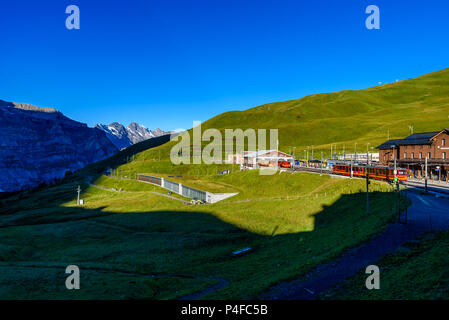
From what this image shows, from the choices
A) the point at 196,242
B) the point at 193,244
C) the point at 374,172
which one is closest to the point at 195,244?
the point at 193,244

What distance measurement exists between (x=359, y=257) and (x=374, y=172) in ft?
185

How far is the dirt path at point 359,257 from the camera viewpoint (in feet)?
62.1

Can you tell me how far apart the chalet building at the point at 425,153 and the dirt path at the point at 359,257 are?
4339 cm

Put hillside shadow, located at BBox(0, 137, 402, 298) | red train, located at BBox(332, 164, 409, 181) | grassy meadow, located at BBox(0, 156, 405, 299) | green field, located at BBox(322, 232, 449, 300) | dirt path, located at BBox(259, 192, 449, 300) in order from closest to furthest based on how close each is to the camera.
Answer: green field, located at BBox(322, 232, 449, 300) < dirt path, located at BBox(259, 192, 449, 300) < grassy meadow, located at BBox(0, 156, 405, 299) < hillside shadow, located at BBox(0, 137, 402, 298) < red train, located at BBox(332, 164, 409, 181)

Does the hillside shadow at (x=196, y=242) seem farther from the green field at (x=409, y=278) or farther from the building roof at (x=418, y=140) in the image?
the building roof at (x=418, y=140)

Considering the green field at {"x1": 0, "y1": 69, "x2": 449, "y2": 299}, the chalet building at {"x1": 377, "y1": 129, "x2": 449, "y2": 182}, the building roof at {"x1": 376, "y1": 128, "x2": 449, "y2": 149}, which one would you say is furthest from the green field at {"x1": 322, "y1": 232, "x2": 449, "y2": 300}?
the building roof at {"x1": 376, "y1": 128, "x2": 449, "y2": 149}

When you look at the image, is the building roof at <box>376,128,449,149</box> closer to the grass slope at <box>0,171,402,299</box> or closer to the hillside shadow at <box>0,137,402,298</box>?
the grass slope at <box>0,171,402,299</box>

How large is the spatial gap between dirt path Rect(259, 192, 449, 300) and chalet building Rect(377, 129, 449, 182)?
43390mm

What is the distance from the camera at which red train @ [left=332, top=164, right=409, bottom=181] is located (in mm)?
66875

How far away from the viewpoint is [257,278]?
2336 centimetres

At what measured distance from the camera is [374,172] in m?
73.0

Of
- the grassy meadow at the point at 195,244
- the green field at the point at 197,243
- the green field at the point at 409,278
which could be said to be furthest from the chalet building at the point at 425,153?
the green field at the point at 409,278
